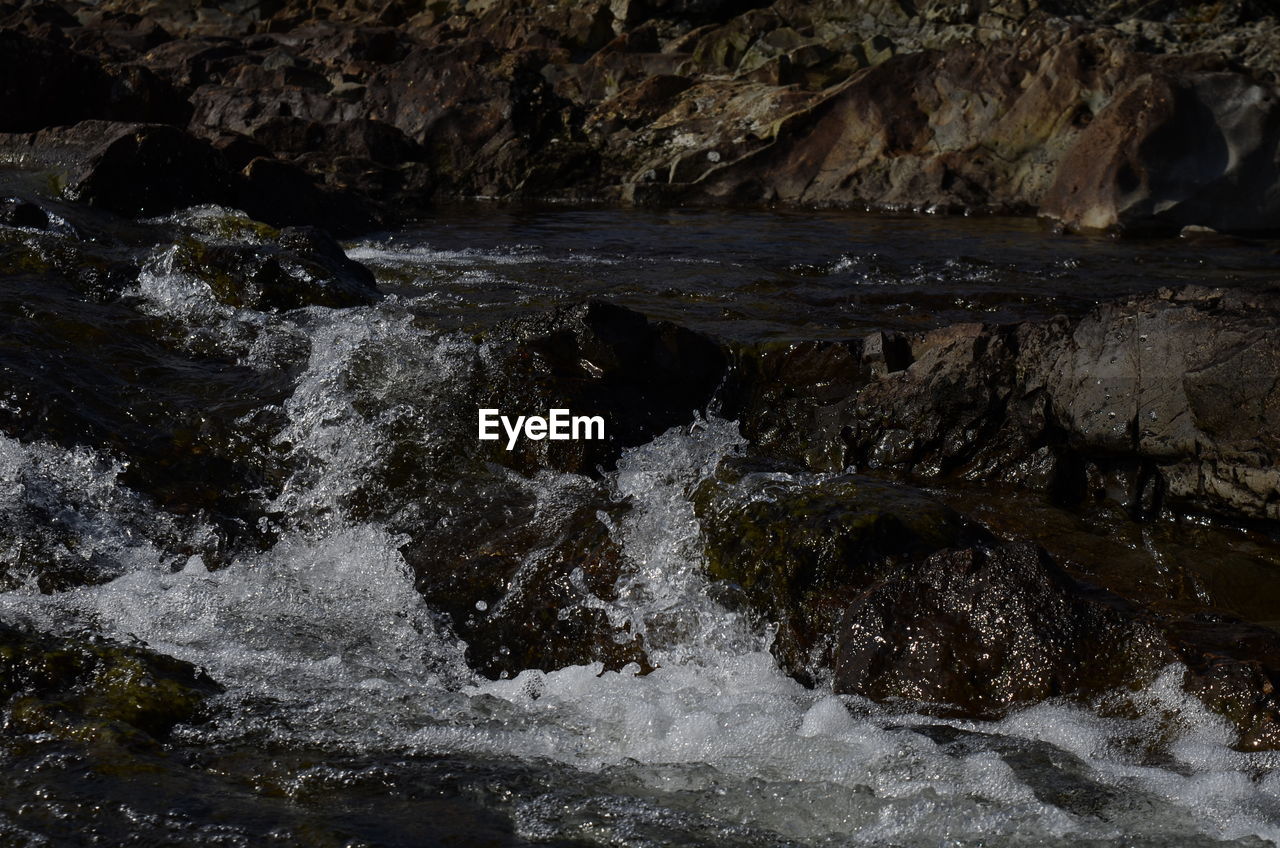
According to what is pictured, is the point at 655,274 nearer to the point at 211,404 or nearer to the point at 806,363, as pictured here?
the point at 806,363

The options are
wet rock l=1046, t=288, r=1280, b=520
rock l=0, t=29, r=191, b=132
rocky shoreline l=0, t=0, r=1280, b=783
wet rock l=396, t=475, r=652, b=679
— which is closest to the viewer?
rocky shoreline l=0, t=0, r=1280, b=783

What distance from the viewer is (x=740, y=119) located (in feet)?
52.7

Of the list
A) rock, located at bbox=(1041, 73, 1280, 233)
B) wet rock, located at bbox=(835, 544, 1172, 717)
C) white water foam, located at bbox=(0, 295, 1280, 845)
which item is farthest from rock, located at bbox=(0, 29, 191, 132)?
wet rock, located at bbox=(835, 544, 1172, 717)

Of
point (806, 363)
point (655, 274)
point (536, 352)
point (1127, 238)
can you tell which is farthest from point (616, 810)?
point (1127, 238)

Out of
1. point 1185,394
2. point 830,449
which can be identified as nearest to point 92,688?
point 830,449

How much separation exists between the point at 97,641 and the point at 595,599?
1.61 metres

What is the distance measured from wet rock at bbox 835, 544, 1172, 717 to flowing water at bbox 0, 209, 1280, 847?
10 centimetres

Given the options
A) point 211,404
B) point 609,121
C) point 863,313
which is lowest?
point 211,404

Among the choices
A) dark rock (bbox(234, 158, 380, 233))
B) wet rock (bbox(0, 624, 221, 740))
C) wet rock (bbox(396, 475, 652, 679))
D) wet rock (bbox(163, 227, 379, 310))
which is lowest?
wet rock (bbox(0, 624, 221, 740))

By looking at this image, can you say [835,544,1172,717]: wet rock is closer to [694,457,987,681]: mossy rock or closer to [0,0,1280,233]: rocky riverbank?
[694,457,987,681]: mossy rock

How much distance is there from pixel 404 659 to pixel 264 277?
3635mm

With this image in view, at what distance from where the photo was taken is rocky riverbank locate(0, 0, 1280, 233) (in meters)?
11.2

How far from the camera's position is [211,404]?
5.77 metres

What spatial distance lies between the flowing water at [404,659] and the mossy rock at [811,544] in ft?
0.31
